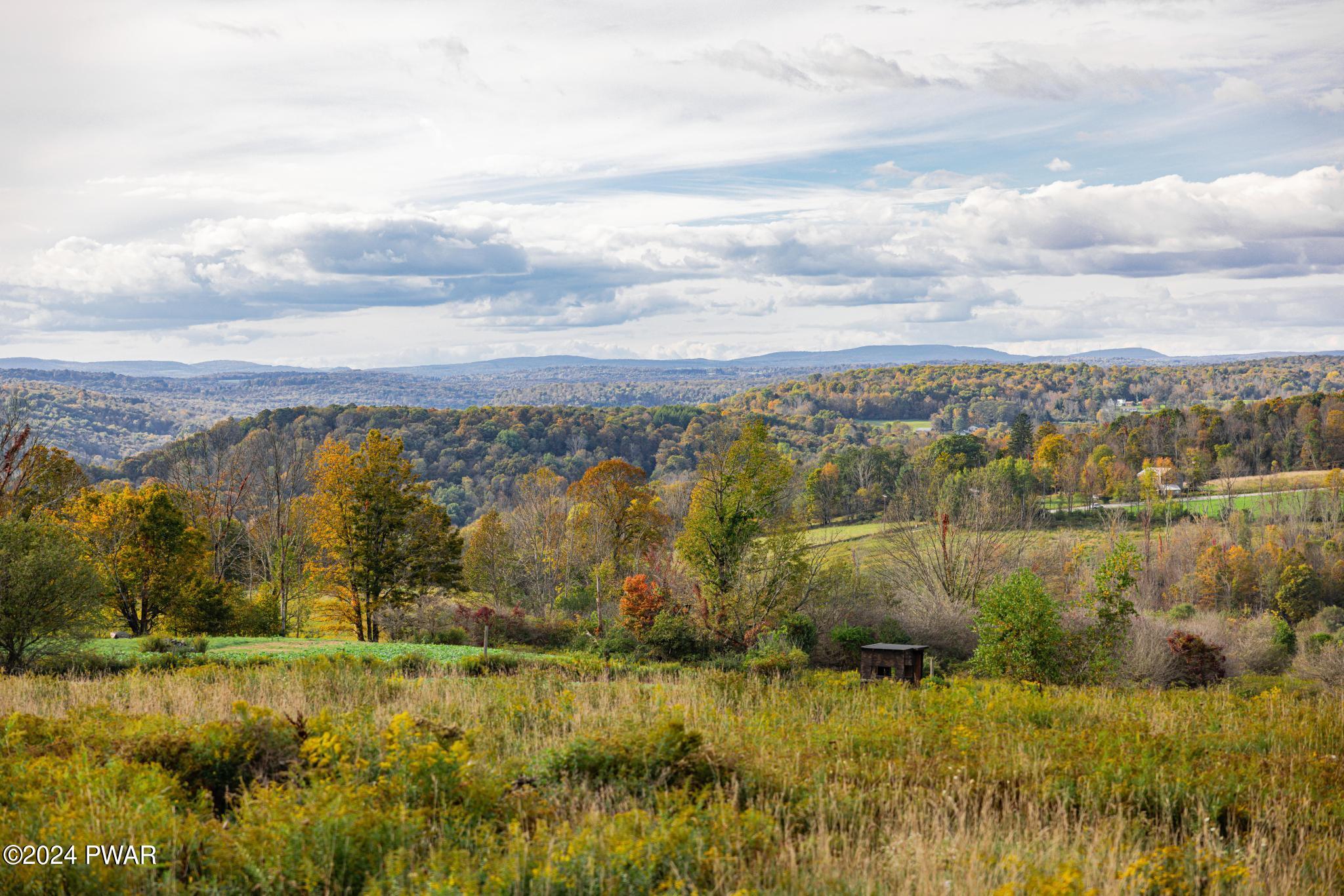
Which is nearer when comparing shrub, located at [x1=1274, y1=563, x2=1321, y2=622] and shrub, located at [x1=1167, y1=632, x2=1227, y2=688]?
shrub, located at [x1=1167, y1=632, x2=1227, y2=688]

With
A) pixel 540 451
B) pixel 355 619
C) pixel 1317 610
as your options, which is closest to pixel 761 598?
pixel 355 619

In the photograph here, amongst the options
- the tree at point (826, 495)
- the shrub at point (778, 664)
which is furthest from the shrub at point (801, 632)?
the tree at point (826, 495)

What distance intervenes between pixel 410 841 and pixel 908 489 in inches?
2115

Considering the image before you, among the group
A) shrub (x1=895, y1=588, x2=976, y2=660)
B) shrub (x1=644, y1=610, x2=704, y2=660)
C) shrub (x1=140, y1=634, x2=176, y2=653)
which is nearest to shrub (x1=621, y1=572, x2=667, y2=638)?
shrub (x1=644, y1=610, x2=704, y2=660)

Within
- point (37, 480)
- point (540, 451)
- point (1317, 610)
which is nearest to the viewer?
point (37, 480)

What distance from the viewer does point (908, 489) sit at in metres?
57.2

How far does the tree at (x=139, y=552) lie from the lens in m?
37.7

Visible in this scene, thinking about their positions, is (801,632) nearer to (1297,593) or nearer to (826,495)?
(1297,593)

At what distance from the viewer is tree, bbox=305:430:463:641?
41844mm

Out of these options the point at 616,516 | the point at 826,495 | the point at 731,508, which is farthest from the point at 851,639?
the point at 826,495

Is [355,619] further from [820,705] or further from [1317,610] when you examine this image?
[1317,610]

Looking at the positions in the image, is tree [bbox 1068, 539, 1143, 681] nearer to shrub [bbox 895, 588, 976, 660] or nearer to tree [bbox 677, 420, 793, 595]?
shrub [bbox 895, 588, 976, 660]

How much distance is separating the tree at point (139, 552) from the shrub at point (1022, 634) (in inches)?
1232

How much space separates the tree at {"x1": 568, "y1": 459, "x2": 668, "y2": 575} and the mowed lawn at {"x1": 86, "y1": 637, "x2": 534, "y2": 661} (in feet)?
92.4
